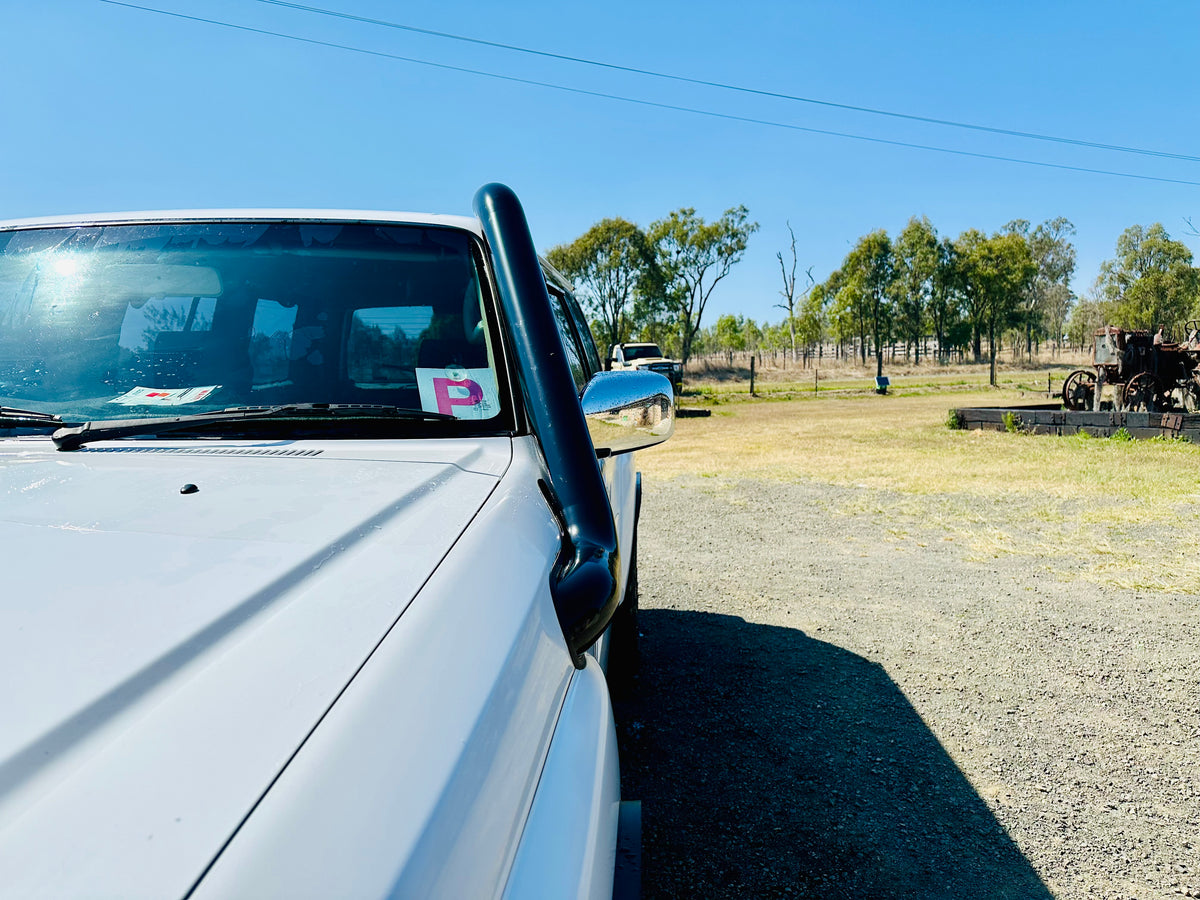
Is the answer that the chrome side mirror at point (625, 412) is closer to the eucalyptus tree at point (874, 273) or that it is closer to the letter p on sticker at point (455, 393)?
the letter p on sticker at point (455, 393)

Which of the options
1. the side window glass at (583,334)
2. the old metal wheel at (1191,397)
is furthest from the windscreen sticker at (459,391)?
the old metal wheel at (1191,397)

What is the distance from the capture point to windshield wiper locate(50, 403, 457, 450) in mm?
1497

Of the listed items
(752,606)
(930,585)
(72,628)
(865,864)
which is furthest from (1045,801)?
(72,628)

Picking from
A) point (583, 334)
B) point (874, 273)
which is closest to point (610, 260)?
point (874, 273)

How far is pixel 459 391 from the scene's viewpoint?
1679mm

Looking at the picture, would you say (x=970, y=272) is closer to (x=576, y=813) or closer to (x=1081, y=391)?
(x=1081, y=391)

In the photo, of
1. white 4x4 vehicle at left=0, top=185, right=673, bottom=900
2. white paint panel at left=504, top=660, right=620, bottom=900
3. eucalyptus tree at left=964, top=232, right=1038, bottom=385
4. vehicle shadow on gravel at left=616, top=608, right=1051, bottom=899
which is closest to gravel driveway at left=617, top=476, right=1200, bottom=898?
vehicle shadow on gravel at left=616, top=608, right=1051, bottom=899

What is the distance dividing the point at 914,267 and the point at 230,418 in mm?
57243

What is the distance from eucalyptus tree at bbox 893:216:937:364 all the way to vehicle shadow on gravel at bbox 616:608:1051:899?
177ft

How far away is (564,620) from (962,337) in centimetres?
6421

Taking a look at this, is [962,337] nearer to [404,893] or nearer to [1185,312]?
[1185,312]

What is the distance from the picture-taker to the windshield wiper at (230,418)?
150 cm

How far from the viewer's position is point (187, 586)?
883 millimetres

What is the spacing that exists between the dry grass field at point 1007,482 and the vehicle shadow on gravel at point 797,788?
2766 millimetres
